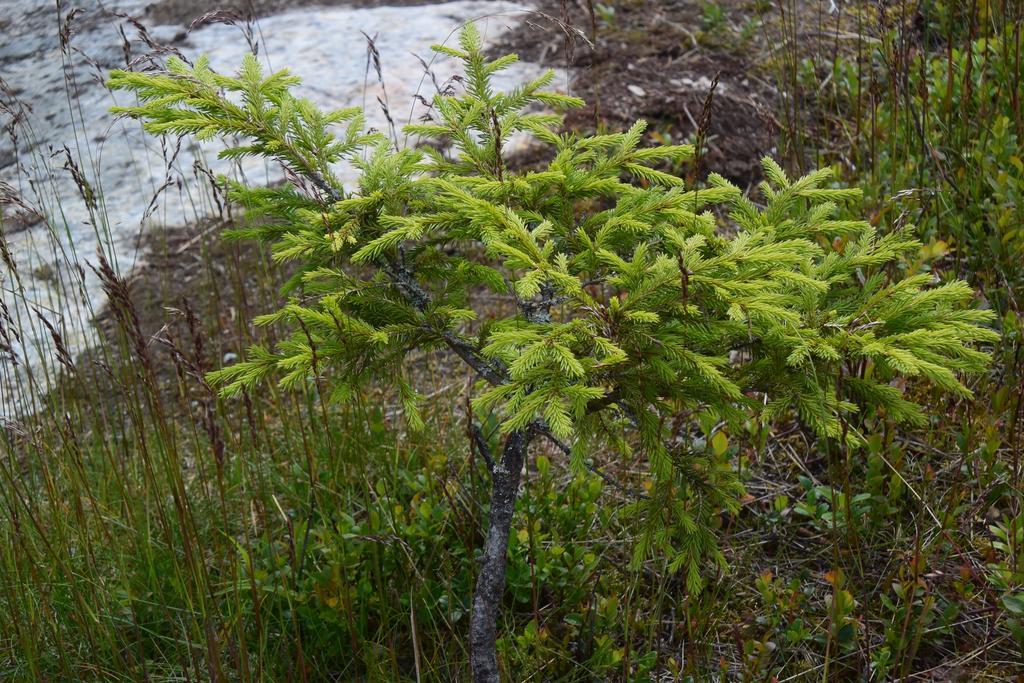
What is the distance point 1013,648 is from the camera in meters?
2.33

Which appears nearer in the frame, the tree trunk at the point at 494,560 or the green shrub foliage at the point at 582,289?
the green shrub foliage at the point at 582,289

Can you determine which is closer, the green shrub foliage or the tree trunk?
the green shrub foliage

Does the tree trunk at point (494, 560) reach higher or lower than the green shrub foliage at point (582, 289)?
lower

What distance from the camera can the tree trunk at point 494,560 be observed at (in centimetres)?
192

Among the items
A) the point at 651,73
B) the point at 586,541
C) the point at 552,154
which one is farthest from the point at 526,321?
the point at 651,73

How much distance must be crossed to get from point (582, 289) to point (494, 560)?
2.29 ft

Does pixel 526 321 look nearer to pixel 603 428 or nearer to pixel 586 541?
pixel 603 428

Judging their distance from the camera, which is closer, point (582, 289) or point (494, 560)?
point (582, 289)

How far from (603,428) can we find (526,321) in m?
0.28

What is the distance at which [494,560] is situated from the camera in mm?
1988

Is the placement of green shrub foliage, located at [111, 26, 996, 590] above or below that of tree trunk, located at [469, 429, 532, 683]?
above

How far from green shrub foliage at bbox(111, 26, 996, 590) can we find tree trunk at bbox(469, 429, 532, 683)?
0.33 ft

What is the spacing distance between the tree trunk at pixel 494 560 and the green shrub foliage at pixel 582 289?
102mm

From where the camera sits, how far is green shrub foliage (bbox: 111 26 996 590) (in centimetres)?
159
